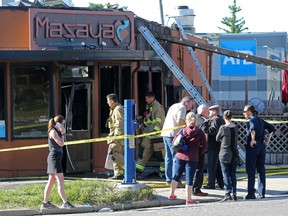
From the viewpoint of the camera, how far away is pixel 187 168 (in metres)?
12.3

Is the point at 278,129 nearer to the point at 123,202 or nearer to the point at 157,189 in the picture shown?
the point at 157,189

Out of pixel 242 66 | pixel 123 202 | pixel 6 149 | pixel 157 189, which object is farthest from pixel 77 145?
pixel 242 66

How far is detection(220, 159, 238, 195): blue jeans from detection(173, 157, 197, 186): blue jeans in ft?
2.43

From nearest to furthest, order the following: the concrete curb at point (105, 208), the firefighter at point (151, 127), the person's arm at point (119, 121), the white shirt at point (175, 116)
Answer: the concrete curb at point (105, 208) < the white shirt at point (175, 116) < the person's arm at point (119, 121) < the firefighter at point (151, 127)

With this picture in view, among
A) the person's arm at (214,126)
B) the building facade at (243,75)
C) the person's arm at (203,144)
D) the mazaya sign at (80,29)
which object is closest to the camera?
the person's arm at (203,144)

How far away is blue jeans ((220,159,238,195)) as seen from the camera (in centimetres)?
1266

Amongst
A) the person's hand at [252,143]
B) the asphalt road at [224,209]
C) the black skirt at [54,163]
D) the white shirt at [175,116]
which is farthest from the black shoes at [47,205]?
the person's hand at [252,143]

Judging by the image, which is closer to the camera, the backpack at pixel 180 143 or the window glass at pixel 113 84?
the backpack at pixel 180 143

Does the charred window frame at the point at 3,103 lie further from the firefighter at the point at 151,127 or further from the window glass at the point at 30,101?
the firefighter at the point at 151,127

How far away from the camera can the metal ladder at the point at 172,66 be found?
16469 millimetres

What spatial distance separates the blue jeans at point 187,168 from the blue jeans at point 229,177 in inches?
29.2

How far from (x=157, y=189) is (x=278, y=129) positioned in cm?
608

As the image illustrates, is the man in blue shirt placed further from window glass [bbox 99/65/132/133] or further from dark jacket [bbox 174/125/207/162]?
window glass [bbox 99/65/132/133]

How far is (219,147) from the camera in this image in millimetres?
13695
